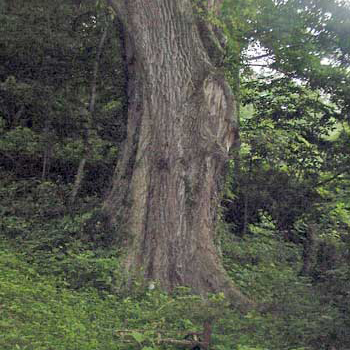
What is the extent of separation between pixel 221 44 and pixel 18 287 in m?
5.18

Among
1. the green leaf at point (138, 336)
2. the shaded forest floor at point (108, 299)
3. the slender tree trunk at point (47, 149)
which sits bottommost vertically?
the green leaf at point (138, 336)

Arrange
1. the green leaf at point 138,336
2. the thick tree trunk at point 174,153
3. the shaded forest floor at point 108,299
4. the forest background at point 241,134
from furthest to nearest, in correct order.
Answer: the forest background at point 241,134
the thick tree trunk at point 174,153
the shaded forest floor at point 108,299
the green leaf at point 138,336

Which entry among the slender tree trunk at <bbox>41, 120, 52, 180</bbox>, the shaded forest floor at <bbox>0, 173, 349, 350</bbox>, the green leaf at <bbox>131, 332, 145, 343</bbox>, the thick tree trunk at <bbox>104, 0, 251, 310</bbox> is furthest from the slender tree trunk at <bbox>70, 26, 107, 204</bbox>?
the green leaf at <bbox>131, 332, 145, 343</bbox>

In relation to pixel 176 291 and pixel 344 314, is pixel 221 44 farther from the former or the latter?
pixel 344 314

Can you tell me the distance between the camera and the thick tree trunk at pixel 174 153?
9.43 metres

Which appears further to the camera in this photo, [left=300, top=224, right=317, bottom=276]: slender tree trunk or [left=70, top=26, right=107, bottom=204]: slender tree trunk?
[left=70, top=26, right=107, bottom=204]: slender tree trunk

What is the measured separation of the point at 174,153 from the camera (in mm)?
9570

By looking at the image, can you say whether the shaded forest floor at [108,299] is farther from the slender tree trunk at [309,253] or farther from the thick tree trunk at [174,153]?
the thick tree trunk at [174,153]

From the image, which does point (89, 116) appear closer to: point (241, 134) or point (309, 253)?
point (241, 134)

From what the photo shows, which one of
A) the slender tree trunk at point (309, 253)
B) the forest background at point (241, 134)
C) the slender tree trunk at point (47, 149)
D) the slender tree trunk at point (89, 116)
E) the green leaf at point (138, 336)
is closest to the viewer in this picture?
the green leaf at point (138, 336)

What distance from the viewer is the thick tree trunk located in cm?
943

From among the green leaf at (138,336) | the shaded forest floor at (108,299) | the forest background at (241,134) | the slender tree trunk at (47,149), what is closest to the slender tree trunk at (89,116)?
the forest background at (241,134)

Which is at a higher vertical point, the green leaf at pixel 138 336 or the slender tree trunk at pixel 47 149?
the slender tree trunk at pixel 47 149

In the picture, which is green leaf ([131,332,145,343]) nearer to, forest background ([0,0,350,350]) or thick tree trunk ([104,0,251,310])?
thick tree trunk ([104,0,251,310])
